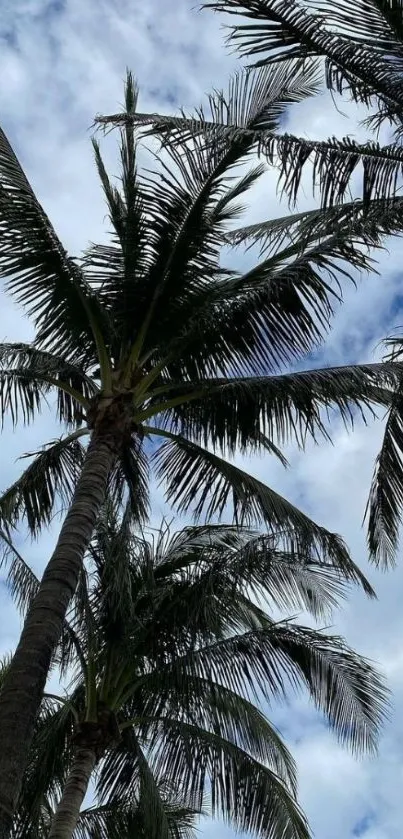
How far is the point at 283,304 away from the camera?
9375 mm

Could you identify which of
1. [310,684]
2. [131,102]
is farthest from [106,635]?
[131,102]

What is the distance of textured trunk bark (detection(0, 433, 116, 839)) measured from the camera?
5.57 m

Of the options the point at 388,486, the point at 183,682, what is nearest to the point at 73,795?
the point at 183,682

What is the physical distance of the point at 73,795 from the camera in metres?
8.93

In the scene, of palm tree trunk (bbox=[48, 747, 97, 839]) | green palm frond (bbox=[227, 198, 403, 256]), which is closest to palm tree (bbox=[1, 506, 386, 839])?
palm tree trunk (bbox=[48, 747, 97, 839])

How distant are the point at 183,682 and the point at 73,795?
4.66 ft

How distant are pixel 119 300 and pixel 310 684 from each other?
4.53 metres

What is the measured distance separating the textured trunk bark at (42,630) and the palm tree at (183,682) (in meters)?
1.56

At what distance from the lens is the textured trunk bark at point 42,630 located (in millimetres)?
5570

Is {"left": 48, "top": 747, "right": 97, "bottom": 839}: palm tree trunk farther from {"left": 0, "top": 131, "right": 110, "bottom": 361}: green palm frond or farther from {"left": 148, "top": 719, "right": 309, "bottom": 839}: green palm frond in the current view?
{"left": 0, "top": 131, "right": 110, "bottom": 361}: green palm frond

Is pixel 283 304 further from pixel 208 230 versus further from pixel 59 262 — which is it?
pixel 59 262

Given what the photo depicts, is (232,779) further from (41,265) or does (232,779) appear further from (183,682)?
(41,265)

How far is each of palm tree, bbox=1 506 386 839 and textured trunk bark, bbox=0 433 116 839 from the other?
1.56 m

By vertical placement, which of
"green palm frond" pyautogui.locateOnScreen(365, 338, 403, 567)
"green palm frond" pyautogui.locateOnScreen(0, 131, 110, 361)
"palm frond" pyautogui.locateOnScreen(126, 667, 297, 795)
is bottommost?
"palm frond" pyautogui.locateOnScreen(126, 667, 297, 795)
